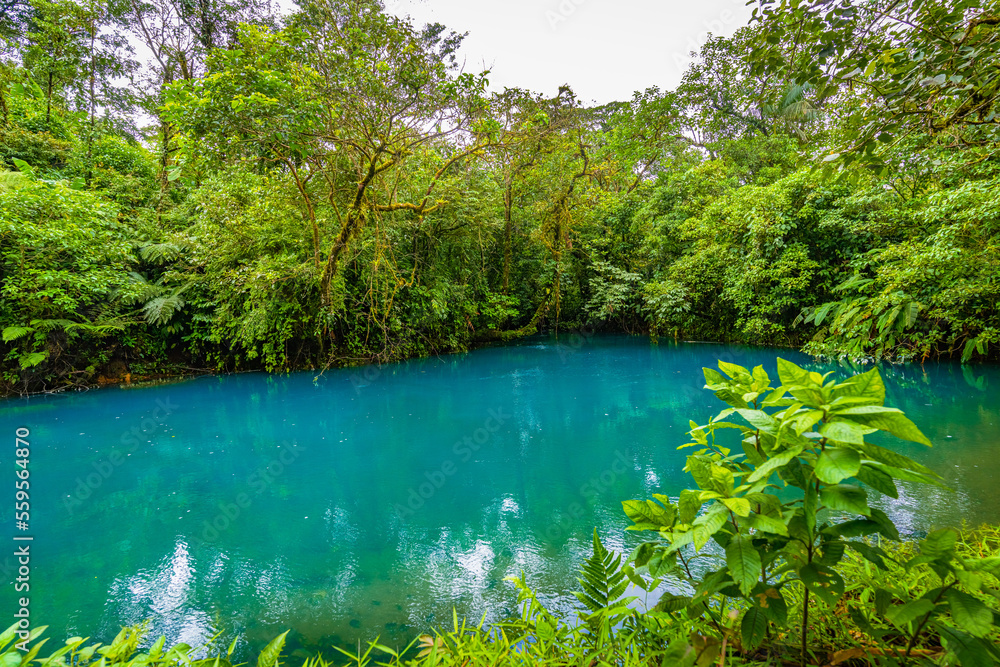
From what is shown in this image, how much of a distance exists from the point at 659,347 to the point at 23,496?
10.8 metres

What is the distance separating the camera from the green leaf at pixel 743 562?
89 cm

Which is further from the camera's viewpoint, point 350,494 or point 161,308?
point 161,308

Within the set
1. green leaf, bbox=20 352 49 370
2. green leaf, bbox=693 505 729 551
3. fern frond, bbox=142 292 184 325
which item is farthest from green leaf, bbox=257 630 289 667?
green leaf, bbox=20 352 49 370

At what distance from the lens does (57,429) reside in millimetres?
5008

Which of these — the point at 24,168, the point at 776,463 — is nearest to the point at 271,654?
the point at 776,463

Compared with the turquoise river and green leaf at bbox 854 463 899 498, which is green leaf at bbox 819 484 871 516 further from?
the turquoise river

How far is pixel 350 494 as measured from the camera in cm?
336

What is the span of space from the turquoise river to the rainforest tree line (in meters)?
1.68

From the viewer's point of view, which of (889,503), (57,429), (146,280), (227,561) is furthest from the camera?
(146,280)

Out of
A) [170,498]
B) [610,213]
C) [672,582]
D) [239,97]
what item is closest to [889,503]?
[672,582]

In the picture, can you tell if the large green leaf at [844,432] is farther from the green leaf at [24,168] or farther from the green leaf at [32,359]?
the green leaf at [24,168]

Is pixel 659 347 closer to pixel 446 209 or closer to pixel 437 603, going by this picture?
pixel 446 209

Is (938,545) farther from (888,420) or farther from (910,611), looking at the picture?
(888,420)

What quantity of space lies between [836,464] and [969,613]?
0.40 meters
